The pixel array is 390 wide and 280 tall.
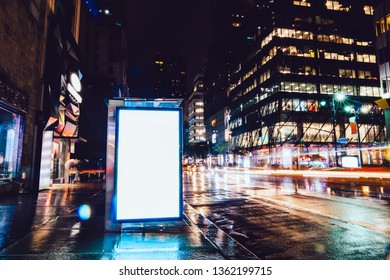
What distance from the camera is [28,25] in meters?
14.4

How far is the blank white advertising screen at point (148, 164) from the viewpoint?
17.8 feet

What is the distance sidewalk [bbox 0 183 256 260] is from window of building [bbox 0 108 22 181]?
7111mm

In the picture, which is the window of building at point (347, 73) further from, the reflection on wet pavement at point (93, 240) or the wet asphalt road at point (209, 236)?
the reflection on wet pavement at point (93, 240)

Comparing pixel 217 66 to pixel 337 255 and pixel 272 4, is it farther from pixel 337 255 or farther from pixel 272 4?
pixel 337 255

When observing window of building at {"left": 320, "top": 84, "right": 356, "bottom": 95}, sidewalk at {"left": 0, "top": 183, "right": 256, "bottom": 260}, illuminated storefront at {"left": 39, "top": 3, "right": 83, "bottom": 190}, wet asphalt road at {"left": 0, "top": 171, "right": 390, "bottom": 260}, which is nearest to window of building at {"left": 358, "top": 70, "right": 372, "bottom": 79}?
window of building at {"left": 320, "top": 84, "right": 356, "bottom": 95}

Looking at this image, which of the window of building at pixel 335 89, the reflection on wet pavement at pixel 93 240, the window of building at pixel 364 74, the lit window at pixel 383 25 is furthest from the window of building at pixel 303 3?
the reflection on wet pavement at pixel 93 240

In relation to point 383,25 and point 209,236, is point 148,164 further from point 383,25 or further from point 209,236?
point 383,25

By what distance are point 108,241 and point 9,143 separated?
467 inches

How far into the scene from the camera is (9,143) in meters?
13.5

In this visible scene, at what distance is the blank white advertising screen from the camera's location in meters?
5.43

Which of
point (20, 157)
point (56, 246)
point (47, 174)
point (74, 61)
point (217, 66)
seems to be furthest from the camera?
point (217, 66)

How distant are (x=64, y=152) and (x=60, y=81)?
9.53 meters

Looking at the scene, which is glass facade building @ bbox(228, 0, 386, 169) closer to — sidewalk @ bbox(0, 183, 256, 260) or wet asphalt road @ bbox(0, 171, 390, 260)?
wet asphalt road @ bbox(0, 171, 390, 260)
